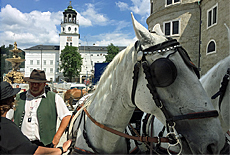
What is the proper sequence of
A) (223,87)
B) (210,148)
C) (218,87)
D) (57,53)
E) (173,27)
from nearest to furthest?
1. (210,148)
2. (223,87)
3. (218,87)
4. (173,27)
5. (57,53)

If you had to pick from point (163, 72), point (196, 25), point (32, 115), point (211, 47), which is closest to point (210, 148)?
point (163, 72)

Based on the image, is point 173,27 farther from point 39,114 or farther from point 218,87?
point 39,114

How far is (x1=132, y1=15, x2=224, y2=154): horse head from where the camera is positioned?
1151mm

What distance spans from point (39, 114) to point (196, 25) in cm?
1873

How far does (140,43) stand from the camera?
1.42 meters

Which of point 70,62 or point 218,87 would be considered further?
point 70,62

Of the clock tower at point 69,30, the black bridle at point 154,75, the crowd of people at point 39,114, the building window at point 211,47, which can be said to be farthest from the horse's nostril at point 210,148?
the clock tower at point 69,30

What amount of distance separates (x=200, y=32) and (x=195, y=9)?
2.54 m

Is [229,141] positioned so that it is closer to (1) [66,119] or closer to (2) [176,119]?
(2) [176,119]

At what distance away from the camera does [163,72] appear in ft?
4.02

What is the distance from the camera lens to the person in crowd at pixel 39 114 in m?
2.51

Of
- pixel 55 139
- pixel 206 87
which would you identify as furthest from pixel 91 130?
pixel 206 87

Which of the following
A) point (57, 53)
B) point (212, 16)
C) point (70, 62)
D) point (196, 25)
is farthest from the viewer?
point (57, 53)

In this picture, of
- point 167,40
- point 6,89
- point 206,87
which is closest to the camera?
point 167,40
